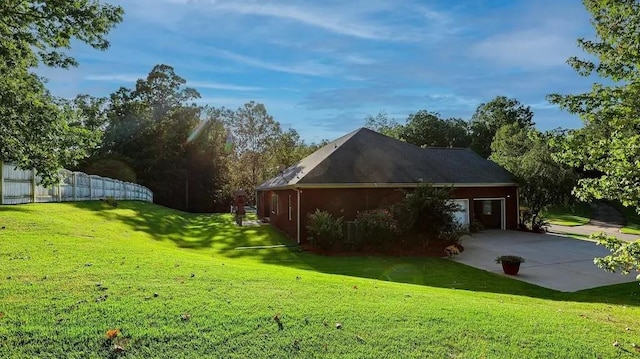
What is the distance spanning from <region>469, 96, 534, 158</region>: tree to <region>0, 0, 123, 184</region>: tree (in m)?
56.5

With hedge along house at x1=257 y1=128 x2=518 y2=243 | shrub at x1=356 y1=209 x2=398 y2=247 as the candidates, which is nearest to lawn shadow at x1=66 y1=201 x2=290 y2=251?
hedge along house at x1=257 y1=128 x2=518 y2=243

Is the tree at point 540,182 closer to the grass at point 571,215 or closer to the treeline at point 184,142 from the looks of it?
the grass at point 571,215

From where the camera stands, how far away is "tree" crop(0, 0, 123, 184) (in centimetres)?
703

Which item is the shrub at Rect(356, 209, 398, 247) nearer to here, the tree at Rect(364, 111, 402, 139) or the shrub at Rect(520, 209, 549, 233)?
the shrub at Rect(520, 209, 549, 233)

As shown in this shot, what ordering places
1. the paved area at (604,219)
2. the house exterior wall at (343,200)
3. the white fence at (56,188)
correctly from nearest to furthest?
1. the white fence at (56,188)
2. the house exterior wall at (343,200)
3. the paved area at (604,219)

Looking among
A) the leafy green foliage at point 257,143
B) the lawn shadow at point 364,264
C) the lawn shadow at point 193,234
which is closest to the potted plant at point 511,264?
the lawn shadow at point 364,264

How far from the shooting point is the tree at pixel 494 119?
59031 mm

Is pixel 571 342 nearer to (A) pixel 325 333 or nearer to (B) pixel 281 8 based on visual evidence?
(A) pixel 325 333

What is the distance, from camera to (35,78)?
8.02 meters

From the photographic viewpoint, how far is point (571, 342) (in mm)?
4789

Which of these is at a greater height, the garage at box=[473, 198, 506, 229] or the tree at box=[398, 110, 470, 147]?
the tree at box=[398, 110, 470, 147]

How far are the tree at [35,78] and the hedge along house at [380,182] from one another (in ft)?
35.5

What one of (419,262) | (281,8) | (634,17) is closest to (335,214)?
(419,262)

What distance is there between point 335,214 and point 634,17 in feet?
45.1
